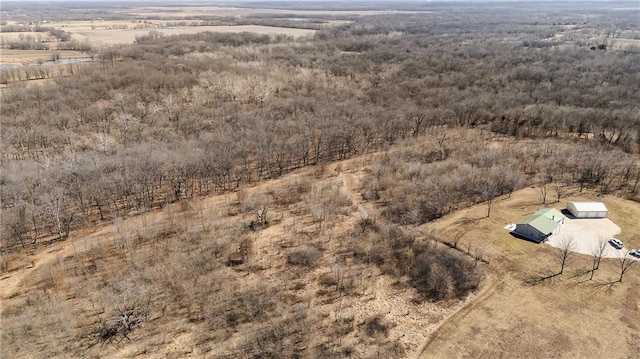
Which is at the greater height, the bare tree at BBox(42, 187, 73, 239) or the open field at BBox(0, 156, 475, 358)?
the bare tree at BBox(42, 187, 73, 239)

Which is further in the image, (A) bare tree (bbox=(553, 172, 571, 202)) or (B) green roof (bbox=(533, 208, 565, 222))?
(A) bare tree (bbox=(553, 172, 571, 202))

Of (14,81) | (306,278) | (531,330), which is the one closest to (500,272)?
(531,330)

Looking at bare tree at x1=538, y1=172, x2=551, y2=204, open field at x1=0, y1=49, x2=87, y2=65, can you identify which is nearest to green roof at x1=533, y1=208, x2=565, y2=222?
bare tree at x1=538, y1=172, x2=551, y2=204

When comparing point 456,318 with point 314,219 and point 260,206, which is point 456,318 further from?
point 260,206

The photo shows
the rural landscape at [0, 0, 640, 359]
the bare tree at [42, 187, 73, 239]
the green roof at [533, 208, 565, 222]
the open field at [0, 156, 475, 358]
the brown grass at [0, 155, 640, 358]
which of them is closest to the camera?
the brown grass at [0, 155, 640, 358]

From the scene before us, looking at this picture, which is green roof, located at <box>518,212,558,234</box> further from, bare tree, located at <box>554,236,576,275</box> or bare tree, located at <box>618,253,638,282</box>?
bare tree, located at <box>618,253,638,282</box>

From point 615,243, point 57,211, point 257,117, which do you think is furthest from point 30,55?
point 615,243
